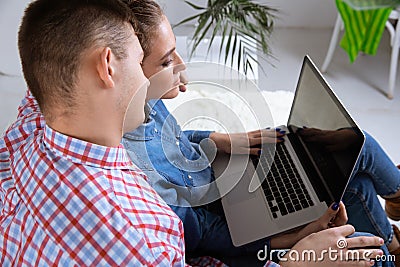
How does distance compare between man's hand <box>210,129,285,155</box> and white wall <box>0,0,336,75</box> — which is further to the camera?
white wall <box>0,0,336,75</box>

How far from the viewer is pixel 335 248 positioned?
2.94 ft

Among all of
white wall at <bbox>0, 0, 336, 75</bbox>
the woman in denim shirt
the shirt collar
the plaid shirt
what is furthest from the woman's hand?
white wall at <bbox>0, 0, 336, 75</bbox>

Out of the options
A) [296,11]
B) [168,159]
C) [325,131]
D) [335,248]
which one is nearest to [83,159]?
[168,159]

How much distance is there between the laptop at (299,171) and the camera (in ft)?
3.34

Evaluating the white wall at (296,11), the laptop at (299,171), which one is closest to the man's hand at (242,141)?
the laptop at (299,171)

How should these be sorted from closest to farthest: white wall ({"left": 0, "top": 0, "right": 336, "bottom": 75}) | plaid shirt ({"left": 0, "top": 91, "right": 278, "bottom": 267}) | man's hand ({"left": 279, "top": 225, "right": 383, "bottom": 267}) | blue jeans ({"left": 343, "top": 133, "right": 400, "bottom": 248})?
plaid shirt ({"left": 0, "top": 91, "right": 278, "bottom": 267}) < man's hand ({"left": 279, "top": 225, "right": 383, "bottom": 267}) < blue jeans ({"left": 343, "top": 133, "right": 400, "bottom": 248}) < white wall ({"left": 0, "top": 0, "right": 336, "bottom": 75})

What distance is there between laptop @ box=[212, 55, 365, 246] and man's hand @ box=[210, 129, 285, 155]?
2 cm

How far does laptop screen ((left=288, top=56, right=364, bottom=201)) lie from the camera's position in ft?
3.28

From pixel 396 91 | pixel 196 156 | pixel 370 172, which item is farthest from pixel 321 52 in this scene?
pixel 196 156

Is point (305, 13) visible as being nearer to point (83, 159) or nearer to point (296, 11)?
point (296, 11)

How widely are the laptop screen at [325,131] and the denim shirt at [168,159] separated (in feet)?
0.75

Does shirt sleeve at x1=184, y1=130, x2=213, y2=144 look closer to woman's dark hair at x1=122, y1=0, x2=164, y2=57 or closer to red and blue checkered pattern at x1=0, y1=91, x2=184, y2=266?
woman's dark hair at x1=122, y1=0, x2=164, y2=57

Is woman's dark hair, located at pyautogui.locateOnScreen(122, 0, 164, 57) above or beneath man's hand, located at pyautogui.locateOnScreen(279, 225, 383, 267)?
above

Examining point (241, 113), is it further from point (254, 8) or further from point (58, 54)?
point (58, 54)
